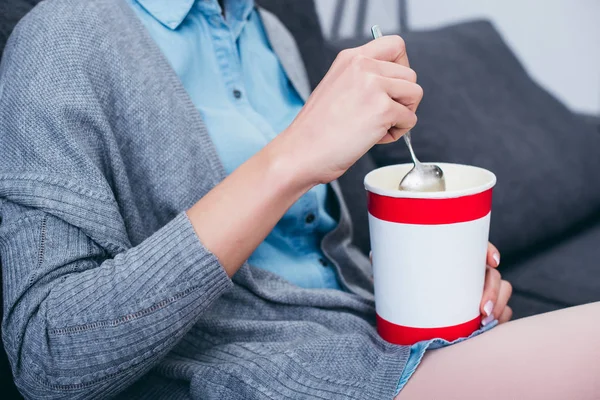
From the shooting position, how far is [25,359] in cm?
63

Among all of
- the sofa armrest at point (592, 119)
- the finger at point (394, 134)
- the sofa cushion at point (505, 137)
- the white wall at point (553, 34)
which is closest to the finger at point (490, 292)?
the finger at point (394, 134)

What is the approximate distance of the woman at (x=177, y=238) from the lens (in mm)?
622

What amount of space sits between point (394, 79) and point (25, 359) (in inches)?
18.7

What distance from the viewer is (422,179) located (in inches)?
28.2

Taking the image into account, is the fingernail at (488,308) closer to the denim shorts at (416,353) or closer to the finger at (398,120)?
the denim shorts at (416,353)

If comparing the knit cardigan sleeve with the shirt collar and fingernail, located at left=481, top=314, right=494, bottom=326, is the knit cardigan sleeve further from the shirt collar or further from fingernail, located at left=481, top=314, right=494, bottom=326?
fingernail, located at left=481, top=314, right=494, bottom=326

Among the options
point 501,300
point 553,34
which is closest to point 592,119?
point 553,34

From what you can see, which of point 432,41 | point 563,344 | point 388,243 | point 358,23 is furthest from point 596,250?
point 358,23

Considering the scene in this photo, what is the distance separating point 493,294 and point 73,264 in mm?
489

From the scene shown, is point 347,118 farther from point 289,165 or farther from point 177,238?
point 177,238

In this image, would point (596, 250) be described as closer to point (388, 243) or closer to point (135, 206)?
point (388, 243)

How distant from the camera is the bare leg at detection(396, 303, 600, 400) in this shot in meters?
0.64

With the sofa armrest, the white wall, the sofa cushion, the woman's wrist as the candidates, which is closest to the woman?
the woman's wrist

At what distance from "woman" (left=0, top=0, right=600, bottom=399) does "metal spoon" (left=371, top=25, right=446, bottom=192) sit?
67mm
